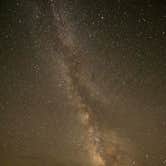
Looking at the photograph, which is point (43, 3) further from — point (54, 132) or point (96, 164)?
point (96, 164)

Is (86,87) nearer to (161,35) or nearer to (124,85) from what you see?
(124,85)

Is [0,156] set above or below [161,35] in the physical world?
below

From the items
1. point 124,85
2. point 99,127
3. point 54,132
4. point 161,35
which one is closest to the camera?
point 161,35

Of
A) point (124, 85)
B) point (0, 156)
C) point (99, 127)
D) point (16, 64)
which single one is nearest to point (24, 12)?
point (16, 64)

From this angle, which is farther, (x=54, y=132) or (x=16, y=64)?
(x=54, y=132)

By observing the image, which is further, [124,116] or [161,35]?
[124,116]

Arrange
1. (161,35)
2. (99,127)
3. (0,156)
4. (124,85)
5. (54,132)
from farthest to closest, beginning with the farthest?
1. (0,156)
2. (54,132)
3. (99,127)
4. (124,85)
5. (161,35)

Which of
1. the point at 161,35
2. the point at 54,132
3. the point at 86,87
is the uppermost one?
the point at 161,35

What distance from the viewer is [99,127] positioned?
297 centimetres

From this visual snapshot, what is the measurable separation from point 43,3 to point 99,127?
1.32 metres

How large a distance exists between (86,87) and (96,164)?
87cm

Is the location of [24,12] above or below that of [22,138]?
above

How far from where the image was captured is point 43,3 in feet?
8.23

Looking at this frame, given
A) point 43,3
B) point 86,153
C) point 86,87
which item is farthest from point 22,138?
point 43,3
